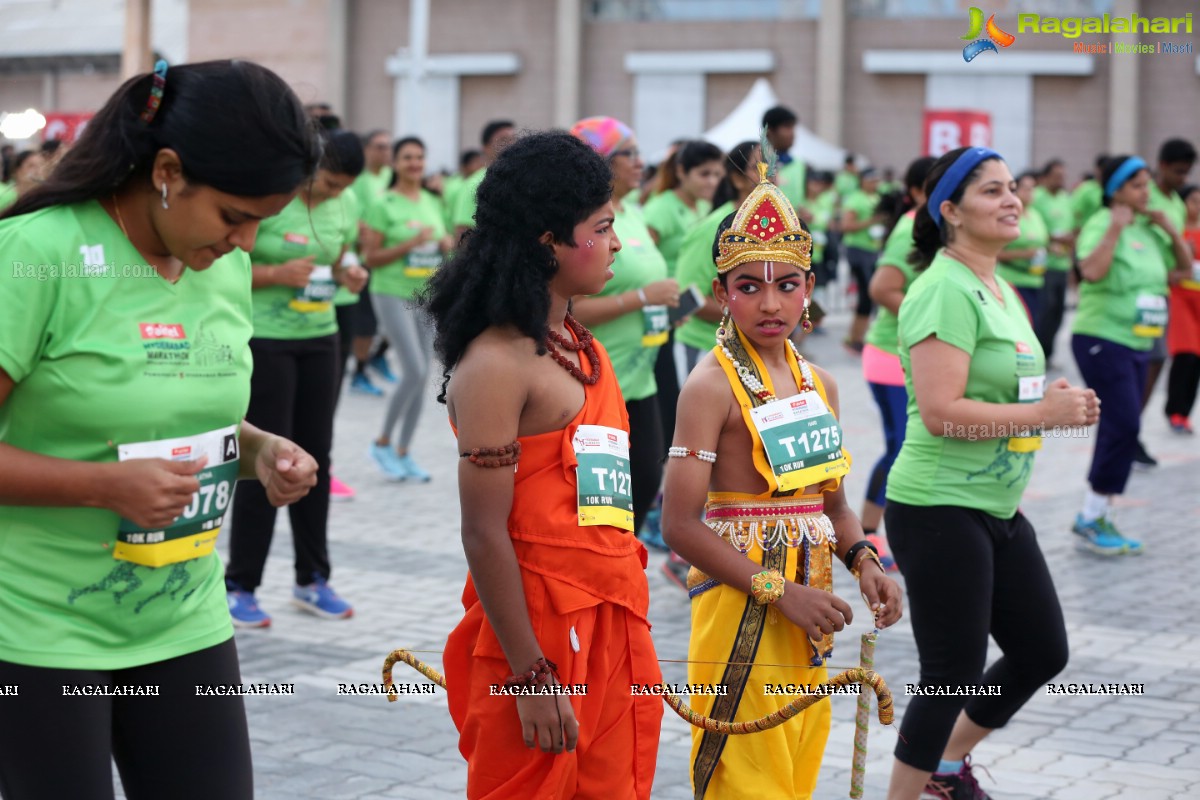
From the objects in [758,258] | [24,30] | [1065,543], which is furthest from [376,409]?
[24,30]

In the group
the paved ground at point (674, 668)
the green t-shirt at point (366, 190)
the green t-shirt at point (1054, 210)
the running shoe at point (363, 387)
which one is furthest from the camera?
the green t-shirt at point (1054, 210)

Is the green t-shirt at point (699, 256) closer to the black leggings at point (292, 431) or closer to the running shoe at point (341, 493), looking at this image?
the black leggings at point (292, 431)

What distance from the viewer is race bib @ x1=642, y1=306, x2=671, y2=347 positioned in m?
6.89

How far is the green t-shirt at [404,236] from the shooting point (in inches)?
425

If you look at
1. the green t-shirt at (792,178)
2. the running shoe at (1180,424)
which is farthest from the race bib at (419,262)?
the running shoe at (1180,424)

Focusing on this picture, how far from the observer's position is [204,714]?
2.75 metres

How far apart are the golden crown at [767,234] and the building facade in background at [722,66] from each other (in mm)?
30053

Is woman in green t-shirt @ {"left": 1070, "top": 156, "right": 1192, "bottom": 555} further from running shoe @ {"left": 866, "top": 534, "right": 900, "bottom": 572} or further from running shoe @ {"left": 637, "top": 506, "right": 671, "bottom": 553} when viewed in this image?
running shoe @ {"left": 637, "top": 506, "right": 671, "bottom": 553}

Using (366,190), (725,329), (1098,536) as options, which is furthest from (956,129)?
(725,329)

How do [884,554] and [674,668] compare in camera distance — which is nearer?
[674,668]

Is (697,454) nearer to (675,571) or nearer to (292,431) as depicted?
(292,431)

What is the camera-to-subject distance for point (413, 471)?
10570 mm

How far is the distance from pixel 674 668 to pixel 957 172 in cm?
245

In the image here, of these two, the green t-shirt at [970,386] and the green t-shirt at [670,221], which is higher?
the green t-shirt at [670,221]
